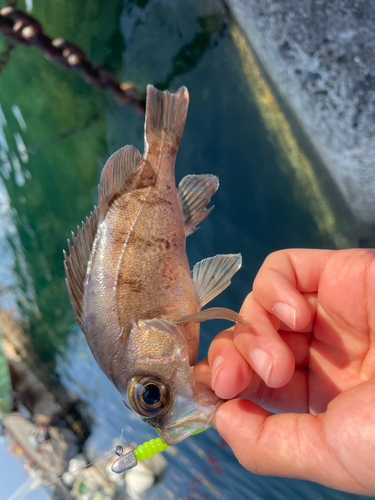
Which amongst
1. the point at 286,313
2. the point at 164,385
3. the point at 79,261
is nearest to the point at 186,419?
the point at 164,385

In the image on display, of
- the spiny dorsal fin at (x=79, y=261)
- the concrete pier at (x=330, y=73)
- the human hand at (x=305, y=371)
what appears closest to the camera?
the human hand at (x=305, y=371)

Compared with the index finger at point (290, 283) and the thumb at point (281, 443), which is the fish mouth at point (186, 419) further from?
the index finger at point (290, 283)

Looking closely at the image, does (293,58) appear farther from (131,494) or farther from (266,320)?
(131,494)

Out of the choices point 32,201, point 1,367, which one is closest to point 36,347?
→ point 1,367

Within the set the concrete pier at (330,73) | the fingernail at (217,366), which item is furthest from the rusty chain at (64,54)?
the fingernail at (217,366)

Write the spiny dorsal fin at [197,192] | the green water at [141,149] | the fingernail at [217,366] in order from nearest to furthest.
Result: the fingernail at [217,366], the spiny dorsal fin at [197,192], the green water at [141,149]

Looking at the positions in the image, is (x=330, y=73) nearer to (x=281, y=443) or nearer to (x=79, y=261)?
(x=79, y=261)

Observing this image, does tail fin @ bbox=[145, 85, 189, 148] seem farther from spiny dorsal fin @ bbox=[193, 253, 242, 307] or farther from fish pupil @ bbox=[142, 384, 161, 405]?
fish pupil @ bbox=[142, 384, 161, 405]
